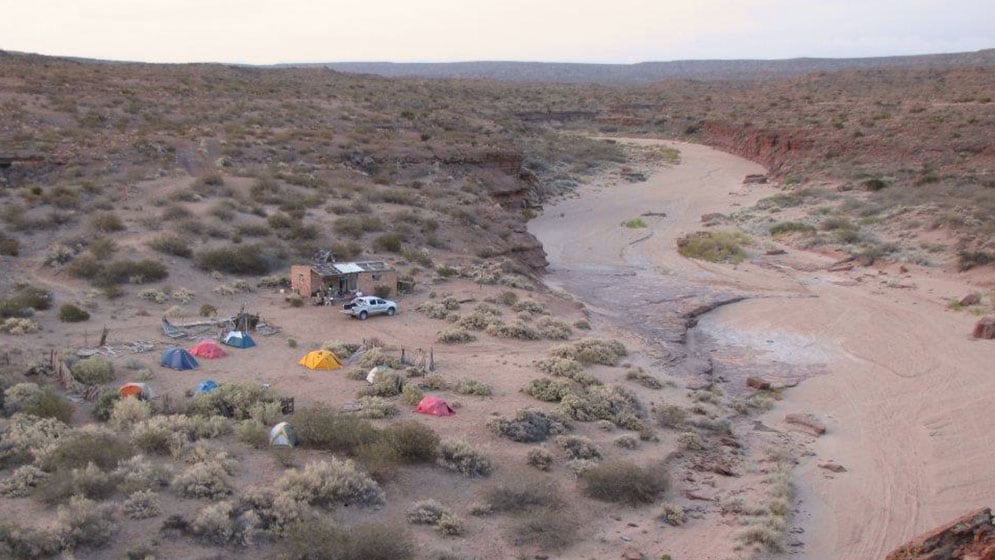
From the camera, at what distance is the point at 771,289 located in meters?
33.4

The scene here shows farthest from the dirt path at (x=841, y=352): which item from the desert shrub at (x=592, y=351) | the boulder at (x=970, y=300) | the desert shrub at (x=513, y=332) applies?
the desert shrub at (x=513, y=332)

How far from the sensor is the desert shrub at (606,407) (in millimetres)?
18625

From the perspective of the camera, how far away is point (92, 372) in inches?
723

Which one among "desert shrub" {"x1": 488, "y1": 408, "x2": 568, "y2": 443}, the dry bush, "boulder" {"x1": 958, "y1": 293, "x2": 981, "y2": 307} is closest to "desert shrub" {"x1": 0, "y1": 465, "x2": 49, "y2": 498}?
the dry bush

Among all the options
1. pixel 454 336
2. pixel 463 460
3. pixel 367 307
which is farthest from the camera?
pixel 367 307

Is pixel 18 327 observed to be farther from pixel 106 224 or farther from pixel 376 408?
pixel 376 408

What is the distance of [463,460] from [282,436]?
3.38 m

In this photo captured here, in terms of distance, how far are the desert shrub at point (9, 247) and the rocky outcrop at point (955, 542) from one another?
87.2 feet

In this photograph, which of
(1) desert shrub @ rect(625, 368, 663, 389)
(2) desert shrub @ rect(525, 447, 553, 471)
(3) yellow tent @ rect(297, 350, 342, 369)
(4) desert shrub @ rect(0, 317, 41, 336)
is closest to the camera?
(2) desert shrub @ rect(525, 447, 553, 471)

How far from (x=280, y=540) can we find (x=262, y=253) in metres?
18.4

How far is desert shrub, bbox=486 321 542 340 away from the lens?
24.3 meters

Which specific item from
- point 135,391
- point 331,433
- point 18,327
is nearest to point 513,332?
point 331,433

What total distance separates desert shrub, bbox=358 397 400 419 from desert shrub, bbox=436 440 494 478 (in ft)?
6.83

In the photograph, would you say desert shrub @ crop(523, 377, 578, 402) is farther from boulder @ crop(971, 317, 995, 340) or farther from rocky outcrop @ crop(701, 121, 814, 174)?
rocky outcrop @ crop(701, 121, 814, 174)
